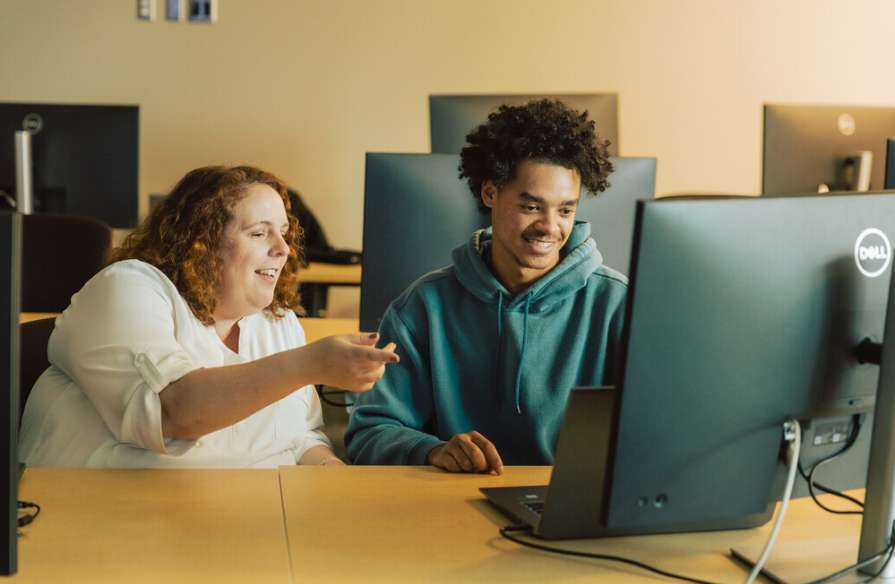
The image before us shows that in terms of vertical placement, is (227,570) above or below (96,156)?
below

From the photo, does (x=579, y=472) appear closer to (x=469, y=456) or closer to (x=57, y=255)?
(x=469, y=456)

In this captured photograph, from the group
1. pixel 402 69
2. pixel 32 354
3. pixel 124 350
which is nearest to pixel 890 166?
pixel 124 350

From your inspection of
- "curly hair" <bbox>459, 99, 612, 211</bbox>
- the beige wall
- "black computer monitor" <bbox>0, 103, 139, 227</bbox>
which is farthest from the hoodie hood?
the beige wall

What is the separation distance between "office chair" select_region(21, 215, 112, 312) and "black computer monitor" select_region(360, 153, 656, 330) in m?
0.99

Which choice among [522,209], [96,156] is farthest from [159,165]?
[522,209]

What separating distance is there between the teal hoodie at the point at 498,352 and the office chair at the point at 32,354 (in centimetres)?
52

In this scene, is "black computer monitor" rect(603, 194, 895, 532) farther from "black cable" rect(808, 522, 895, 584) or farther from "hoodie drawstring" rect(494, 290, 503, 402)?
"hoodie drawstring" rect(494, 290, 503, 402)

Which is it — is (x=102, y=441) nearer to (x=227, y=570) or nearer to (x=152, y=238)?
(x=152, y=238)

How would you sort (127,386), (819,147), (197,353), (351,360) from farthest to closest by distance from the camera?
(819,147) < (197,353) < (127,386) < (351,360)

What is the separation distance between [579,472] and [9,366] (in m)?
0.61

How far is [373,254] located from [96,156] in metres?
1.50

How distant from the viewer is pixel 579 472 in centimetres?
120

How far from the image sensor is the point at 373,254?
78.7 inches

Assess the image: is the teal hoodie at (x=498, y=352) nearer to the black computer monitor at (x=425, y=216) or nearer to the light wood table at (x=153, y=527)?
the black computer monitor at (x=425, y=216)
